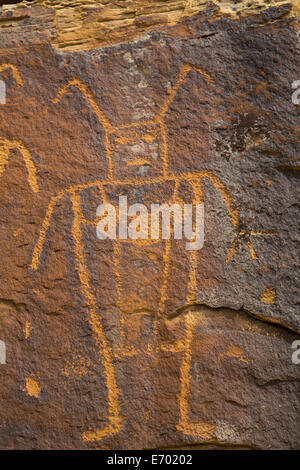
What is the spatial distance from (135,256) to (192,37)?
0.93m

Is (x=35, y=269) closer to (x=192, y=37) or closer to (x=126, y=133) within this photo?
(x=126, y=133)

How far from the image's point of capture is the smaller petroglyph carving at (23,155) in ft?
6.59

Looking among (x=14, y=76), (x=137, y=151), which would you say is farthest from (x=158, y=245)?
(x=14, y=76)

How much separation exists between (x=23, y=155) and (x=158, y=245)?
68cm

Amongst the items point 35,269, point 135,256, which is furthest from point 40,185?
point 135,256

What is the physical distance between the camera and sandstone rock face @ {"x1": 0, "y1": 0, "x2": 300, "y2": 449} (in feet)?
6.15

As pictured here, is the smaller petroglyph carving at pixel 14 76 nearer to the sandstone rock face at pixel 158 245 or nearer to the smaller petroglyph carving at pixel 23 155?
the sandstone rock face at pixel 158 245

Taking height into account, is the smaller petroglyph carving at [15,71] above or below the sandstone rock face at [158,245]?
above

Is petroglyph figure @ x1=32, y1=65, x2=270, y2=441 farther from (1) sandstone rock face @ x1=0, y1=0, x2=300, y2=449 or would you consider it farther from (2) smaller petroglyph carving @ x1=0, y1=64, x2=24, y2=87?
(2) smaller petroglyph carving @ x1=0, y1=64, x2=24, y2=87

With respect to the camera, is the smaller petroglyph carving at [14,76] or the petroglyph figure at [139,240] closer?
the petroglyph figure at [139,240]

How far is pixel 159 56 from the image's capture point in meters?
1.99

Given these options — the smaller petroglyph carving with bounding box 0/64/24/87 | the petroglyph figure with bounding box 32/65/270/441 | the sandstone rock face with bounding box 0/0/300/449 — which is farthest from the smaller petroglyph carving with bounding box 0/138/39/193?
the smaller petroglyph carving with bounding box 0/64/24/87

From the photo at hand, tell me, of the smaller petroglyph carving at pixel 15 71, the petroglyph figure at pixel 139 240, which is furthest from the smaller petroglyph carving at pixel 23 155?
the smaller petroglyph carving at pixel 15 71

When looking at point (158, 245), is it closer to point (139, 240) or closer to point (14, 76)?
point (139, 240)
